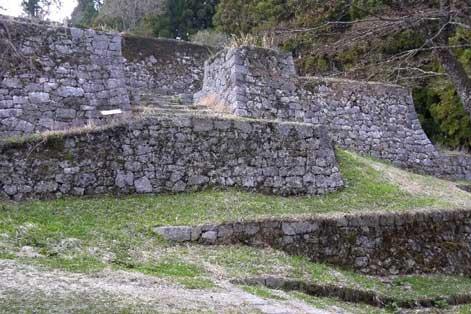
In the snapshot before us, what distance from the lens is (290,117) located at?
12.6 meters


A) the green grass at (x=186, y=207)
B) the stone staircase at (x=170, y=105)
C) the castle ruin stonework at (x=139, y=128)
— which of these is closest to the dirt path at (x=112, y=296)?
the green grass at (x=186, y=207)

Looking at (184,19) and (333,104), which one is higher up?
(184,19)

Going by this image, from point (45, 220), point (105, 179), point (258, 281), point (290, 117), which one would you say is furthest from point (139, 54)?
point (258, 281)

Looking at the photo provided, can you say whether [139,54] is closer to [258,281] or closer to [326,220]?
[326,220]

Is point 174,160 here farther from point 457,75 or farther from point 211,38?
point 211,38

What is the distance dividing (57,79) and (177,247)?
14.5ft

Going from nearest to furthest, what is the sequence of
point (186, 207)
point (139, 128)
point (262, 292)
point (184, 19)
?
point (262, 292) → point (186, 207) → point (139, 128) → point (184, 19)

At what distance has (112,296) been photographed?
4.77 metres

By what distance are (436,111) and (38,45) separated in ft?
42.9

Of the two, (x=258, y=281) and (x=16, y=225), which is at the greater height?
(x=16, y=225)

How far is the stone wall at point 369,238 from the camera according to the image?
25.2ft

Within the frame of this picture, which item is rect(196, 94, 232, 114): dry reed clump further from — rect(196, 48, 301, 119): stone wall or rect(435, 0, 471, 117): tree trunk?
rect(435, 0, 471, 117): tree trunk

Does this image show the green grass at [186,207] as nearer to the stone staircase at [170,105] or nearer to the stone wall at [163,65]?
the stone staircase at [170,105]

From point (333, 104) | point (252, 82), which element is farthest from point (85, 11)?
point (252, 82)
